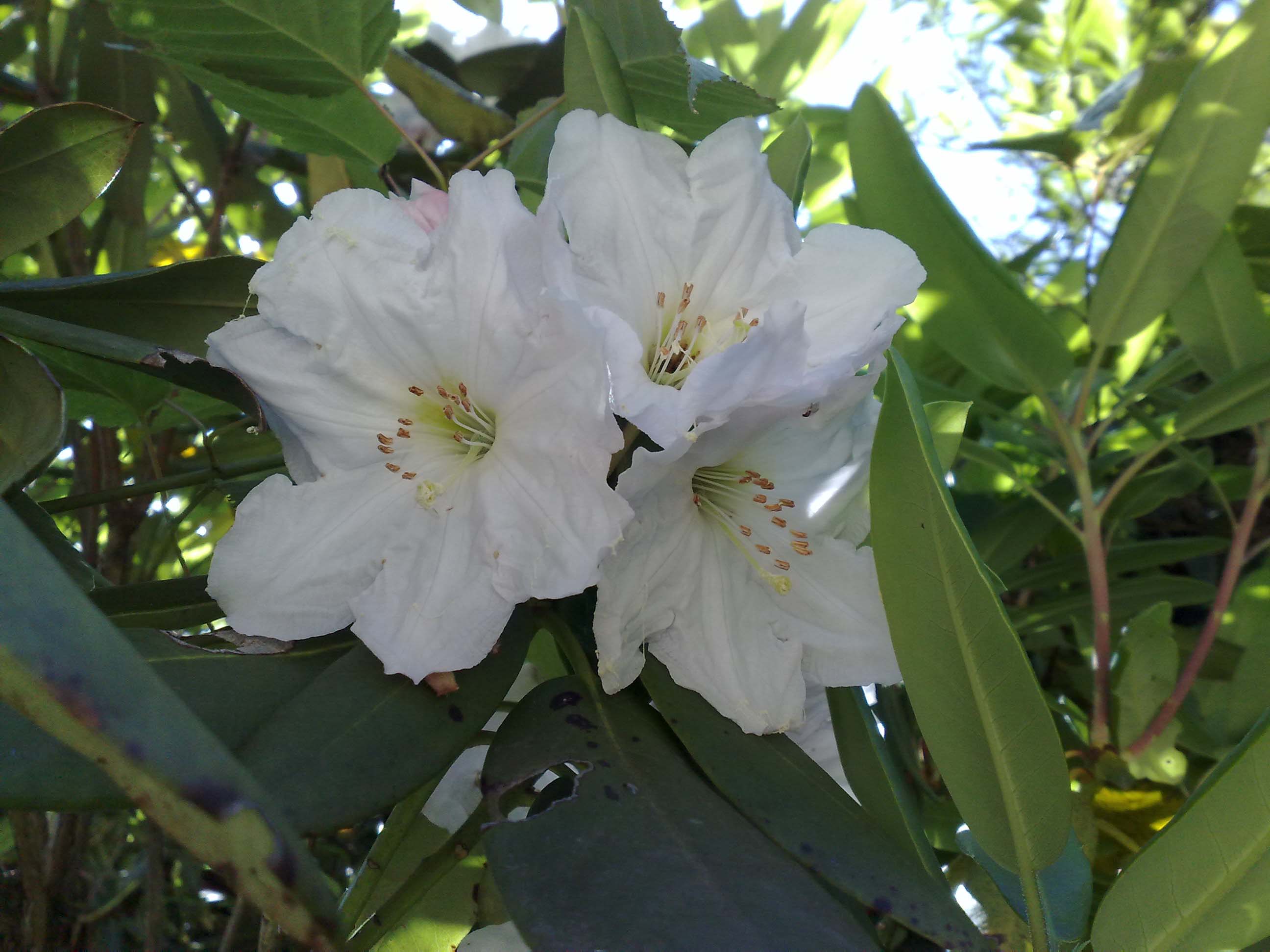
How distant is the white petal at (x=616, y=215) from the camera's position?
631 mm

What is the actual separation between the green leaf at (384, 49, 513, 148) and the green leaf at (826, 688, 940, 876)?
2.19 ft

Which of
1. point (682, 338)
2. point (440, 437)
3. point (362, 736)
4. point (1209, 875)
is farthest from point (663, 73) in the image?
point (1209, 875)

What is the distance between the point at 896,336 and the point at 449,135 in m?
0.63

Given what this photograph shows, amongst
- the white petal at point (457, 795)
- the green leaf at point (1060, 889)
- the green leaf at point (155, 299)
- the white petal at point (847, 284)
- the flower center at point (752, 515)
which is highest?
the white petal at point (847, 284)

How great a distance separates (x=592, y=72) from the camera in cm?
70

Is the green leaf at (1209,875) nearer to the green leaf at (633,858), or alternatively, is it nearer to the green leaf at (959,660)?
the green leaf at (959,660)

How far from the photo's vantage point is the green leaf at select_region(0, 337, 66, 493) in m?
0.61

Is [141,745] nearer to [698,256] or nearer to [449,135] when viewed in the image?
[698,256]

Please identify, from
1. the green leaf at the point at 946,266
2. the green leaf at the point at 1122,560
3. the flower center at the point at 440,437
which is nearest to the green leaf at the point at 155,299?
the flower center at the point at 440,437

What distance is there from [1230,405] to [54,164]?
106cm

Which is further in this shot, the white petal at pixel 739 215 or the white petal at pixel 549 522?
the white petal at pixel 739 215

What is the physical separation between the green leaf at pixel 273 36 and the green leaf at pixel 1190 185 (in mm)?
749

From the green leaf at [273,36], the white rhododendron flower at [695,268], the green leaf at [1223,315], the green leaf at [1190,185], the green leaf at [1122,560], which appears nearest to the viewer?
the white rhododendron flower at [695,268]

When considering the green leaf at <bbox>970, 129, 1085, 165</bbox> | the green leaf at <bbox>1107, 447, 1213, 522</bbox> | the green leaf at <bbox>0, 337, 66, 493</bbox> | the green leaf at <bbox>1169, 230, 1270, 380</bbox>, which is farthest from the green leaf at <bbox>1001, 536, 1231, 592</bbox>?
the green leaf at <bbox>0, 337, 66, 493</bbox>
